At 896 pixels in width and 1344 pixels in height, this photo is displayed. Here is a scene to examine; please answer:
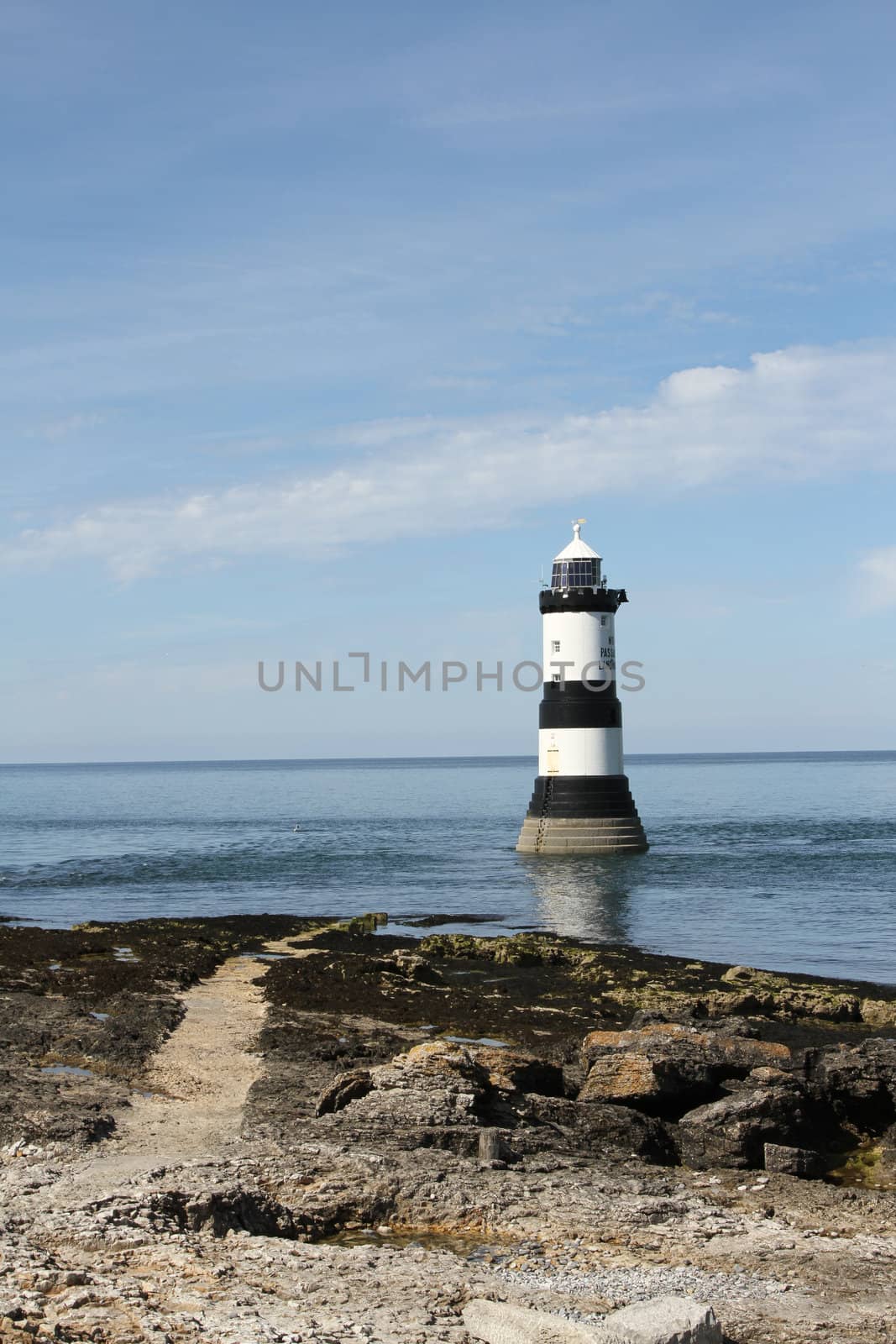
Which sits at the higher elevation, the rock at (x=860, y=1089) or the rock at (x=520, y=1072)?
the rock at (x=520, y=1072)

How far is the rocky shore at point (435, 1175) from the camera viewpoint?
25.9 feet

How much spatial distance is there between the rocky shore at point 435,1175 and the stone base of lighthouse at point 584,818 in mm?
26099

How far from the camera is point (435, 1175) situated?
33.3 ft

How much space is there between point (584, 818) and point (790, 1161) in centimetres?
3393

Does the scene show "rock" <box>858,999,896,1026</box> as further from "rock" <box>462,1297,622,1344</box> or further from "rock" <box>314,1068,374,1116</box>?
"rock" <box>462,1297,622,1344</box>

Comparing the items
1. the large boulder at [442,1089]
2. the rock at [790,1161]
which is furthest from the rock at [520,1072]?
the rock at [790,1161]

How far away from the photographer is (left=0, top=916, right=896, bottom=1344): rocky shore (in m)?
7.89

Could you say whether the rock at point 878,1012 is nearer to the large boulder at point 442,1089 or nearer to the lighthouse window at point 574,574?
the large boulder at point 442,1089

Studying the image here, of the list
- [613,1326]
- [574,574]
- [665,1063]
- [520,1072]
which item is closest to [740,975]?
[665,1063]

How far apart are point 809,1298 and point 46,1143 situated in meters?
6.24

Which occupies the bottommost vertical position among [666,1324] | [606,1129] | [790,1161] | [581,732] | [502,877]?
[502,877]

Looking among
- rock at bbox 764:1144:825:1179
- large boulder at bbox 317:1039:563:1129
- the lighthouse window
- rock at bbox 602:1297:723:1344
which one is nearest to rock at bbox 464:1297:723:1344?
rock at bbox 602:1297:723:1344

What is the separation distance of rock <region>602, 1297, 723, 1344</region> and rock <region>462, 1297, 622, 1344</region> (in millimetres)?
92

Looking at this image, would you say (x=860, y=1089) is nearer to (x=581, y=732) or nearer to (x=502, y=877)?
(x=502, y=877)
